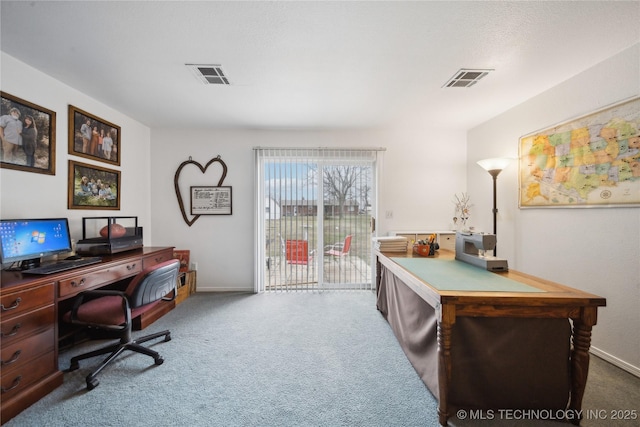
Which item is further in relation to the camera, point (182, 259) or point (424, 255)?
point (182, 259)

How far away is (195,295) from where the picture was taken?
3.41 meters

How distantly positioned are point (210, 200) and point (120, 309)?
6.61ft

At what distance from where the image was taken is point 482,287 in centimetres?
142

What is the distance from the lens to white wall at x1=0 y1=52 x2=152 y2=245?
1902mm

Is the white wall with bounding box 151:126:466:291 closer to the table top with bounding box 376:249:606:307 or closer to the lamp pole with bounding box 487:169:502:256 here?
the lamp pole with bounding box 487:169:502:256

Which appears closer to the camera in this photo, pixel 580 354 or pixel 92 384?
pixel 580 354

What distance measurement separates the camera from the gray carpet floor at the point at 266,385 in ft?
4.66

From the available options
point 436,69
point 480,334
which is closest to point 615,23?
point 436,69

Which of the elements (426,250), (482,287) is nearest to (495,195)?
(426,250)

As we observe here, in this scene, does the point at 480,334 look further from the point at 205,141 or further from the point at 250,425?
the point at 205,141

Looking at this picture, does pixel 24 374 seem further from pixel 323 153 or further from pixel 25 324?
pixel 323 153

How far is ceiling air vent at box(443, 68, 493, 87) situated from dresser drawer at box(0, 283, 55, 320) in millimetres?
3688

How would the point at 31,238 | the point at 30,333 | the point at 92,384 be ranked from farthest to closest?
1. the point at 31,238
2. the point at 92,384
3. the point at 30,333

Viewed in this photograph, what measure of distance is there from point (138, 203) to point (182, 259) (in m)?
1.03
